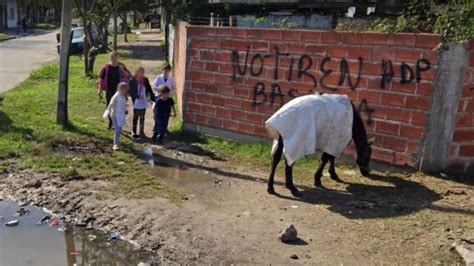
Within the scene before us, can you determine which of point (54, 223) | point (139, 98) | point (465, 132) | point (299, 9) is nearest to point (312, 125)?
point (465, 132)

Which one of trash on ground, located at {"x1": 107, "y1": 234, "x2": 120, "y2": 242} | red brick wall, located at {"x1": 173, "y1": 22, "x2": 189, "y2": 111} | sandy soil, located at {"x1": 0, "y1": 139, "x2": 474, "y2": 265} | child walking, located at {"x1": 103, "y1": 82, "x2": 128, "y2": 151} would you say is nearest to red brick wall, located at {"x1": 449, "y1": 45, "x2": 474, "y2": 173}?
sandy soil, located at {"x1": 0, "y1": 139, "x2": 474, "y2": 265}

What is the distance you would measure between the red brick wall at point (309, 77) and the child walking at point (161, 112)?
44cm

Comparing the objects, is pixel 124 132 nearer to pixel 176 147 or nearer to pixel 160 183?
pixel 176 147

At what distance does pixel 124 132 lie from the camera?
374 inches

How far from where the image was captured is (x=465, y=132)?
6.60m

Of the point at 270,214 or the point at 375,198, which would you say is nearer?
the point at 270,214

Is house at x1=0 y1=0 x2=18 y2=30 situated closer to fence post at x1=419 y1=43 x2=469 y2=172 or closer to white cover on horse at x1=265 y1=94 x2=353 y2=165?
white cover on horse at x1=265 y1=94 x2=353 y2=165

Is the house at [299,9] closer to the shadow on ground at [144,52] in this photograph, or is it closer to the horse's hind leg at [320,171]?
the shadow on ground at [144,52]

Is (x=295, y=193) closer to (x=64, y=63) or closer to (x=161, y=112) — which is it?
(x=161, y=112)

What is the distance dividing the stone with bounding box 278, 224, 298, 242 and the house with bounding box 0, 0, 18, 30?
5244 centimetres

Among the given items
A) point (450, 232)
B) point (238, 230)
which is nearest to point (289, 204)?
point (238, 230)

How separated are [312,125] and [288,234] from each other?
1612 millimetres

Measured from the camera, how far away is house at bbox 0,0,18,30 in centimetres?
5222

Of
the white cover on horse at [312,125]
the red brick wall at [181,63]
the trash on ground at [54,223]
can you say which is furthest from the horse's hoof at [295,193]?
the red brick wall at [181,63]
